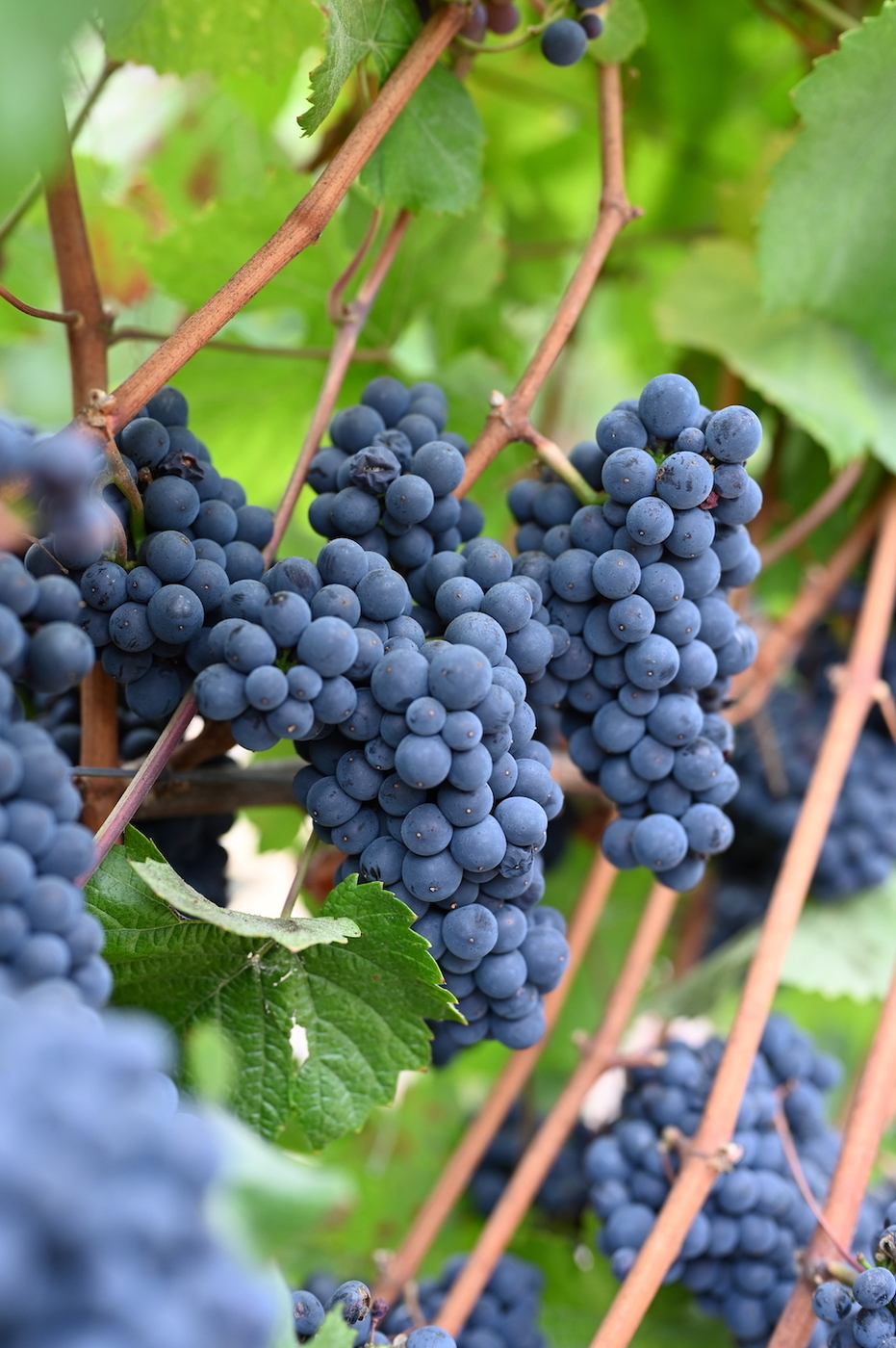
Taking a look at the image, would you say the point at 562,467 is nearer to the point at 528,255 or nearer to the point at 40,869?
the point at 40,869

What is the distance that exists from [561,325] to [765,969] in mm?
462

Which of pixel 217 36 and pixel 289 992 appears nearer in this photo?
pixel 289 992

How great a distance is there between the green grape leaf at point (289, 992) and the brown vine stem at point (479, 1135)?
193mm

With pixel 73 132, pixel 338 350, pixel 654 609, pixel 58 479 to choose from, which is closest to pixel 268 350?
pixel 338 350

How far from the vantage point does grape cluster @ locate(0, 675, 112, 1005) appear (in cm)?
42

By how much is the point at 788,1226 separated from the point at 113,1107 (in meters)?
0.62

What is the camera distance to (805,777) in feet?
3.43

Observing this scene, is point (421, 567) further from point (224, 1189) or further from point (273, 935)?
point (224, 1189)

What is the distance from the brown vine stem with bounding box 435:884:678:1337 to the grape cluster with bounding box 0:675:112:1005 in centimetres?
46

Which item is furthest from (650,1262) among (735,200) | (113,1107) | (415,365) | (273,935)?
(415,365)

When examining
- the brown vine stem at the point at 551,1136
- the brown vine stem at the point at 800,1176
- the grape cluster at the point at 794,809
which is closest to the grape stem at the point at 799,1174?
the brown vine stem at the point at 800,1176

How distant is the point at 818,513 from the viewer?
107 centimetres

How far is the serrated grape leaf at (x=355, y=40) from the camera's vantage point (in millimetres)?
625

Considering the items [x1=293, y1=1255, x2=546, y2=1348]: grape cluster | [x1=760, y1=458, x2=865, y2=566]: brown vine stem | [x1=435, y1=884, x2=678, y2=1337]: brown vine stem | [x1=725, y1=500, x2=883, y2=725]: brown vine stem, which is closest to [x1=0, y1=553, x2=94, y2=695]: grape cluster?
[x1=293, y1=1255, x2=546, y2=1348]: grape cluster
